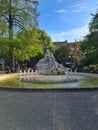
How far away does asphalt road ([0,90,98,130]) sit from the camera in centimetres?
717

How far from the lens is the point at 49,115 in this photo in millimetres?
8406

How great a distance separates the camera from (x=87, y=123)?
24.1 ft

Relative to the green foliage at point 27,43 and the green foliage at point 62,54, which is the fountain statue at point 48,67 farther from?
the green foliage at point 62,54

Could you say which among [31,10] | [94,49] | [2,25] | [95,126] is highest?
[31,10]

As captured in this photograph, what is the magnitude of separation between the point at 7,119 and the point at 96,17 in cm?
3607

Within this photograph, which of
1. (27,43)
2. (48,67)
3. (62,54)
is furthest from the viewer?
(62,54)

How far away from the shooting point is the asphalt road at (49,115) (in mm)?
7174

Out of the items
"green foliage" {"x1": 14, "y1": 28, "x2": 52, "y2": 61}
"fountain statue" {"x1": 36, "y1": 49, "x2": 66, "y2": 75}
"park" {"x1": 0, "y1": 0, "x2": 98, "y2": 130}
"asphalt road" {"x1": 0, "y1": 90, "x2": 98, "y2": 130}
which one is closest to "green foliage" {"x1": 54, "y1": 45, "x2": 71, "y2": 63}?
"green foliage" {"x1": 14, "y1": 28, "x2": 52, "y2": 61}

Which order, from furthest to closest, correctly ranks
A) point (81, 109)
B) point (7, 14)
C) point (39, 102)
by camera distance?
point (7, 14)
point (39, 102)
point (81, 109)

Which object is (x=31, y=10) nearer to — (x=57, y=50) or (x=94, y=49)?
(x=94, y=49)

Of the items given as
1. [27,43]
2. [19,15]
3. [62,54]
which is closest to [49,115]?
[27,43]

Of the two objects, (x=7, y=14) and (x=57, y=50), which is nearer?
(x=7, y=14)

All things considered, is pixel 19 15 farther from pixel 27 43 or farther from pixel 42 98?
pixel 42 98

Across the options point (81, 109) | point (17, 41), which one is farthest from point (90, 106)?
point (17, 41)
